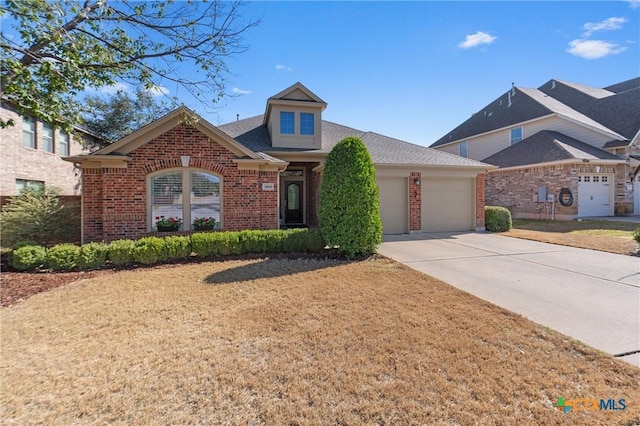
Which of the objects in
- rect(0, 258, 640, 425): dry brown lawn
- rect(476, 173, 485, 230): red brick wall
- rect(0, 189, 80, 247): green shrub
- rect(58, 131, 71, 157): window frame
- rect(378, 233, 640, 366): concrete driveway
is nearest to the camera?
rect(0, 258, 640, 425): dry brown lawn

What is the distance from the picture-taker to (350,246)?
7.95m

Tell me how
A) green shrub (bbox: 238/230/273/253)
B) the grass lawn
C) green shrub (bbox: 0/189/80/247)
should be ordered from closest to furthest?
green shrub (bbox: 238/230/273/253) → green shrub (bbox: 0/189/80/247) → the grass lawn

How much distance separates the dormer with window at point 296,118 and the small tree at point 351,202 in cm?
538

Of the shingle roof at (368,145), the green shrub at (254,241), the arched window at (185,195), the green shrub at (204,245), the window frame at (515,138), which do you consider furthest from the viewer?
the window frame at (515,138)

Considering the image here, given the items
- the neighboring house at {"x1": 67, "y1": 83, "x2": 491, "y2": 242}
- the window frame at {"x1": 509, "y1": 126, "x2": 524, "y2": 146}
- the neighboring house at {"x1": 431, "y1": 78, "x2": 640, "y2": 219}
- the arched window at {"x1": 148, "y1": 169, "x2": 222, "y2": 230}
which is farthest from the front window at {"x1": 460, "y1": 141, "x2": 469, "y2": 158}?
the arched window at {"x1": 148, "y1": 169, "x2": 222, "y2": 230}

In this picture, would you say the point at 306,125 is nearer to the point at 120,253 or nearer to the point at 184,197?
the point at 184,197

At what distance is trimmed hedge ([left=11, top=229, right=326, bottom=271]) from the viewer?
22.5ft

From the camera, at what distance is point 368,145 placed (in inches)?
564

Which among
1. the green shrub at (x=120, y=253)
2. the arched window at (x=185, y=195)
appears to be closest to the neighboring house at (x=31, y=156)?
the arched window at (x=185, y=195)

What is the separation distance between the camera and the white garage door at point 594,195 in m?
16.8

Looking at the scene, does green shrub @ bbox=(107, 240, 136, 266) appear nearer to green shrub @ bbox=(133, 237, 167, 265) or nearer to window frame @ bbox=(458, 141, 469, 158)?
green shrub @ bbox=(133, 237, 167, 265)

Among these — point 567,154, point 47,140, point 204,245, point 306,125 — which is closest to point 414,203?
point 306,125

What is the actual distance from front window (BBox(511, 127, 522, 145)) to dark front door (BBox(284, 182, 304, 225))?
17.9 metres

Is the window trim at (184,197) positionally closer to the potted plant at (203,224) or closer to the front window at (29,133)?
the potted plant at (203,224)
